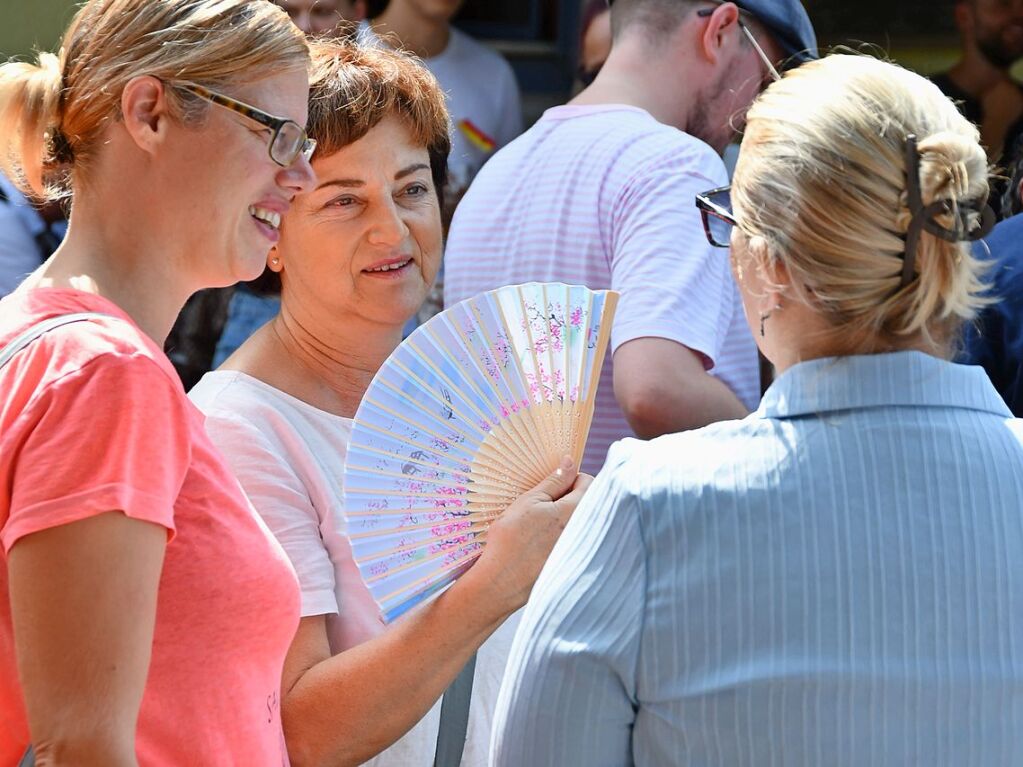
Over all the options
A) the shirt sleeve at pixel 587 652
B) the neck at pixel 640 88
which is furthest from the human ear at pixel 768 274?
the neck at pixel 640 88

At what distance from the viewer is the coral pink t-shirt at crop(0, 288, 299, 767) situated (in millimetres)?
1322

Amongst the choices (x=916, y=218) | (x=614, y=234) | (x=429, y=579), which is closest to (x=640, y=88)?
(x=614, y=234)

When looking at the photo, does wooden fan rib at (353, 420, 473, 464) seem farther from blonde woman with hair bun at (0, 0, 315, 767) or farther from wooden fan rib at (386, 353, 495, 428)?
blonde woman with hair bun at (0, 0, 315, 767)

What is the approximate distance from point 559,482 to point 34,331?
2.56 ft

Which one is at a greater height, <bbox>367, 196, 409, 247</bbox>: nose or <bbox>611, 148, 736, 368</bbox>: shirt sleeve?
<bbox>367, 196, 409, 247</bbox>: nose

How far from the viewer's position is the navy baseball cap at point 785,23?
2.89 metres

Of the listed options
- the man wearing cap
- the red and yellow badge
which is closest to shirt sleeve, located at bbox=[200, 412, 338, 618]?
the man wearing cap

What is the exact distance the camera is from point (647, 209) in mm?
2561

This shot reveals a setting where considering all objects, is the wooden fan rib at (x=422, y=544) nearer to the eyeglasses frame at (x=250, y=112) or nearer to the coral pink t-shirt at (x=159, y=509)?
the coral pink t-shirt at (x=159, y=509)

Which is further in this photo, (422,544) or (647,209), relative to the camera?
(647,209)

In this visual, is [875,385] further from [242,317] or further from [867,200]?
[242,317]

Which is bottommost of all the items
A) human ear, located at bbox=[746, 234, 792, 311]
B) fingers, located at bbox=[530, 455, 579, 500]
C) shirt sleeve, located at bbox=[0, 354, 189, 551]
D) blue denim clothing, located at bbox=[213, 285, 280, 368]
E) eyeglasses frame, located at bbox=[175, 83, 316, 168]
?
blue denim clothing, located at bbox=[213, 285, 280, 368]

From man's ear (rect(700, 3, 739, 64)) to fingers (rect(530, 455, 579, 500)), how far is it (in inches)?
49.8

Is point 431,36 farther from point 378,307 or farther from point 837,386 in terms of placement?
point 837,386
